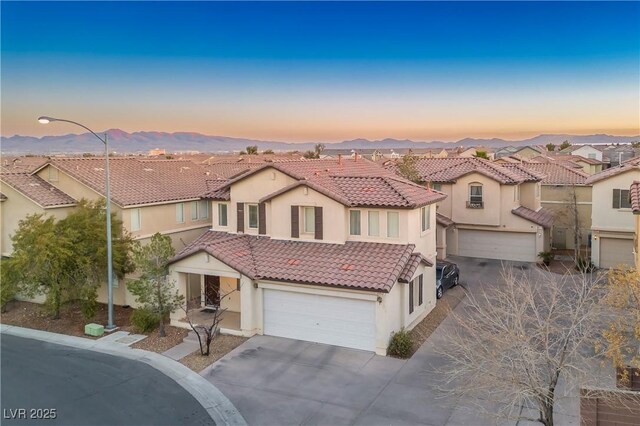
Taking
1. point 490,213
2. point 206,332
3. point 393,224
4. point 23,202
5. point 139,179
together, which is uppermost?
point 139,179

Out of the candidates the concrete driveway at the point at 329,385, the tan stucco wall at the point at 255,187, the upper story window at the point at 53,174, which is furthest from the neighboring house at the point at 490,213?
the upper story window at the point at 53,174

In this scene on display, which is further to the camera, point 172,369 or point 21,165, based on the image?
point 21,165

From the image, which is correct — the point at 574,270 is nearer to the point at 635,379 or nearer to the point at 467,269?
the point at 467,269

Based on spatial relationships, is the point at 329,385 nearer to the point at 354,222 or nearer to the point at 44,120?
the point at 354,222

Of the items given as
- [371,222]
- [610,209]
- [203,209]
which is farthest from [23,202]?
[610,209]

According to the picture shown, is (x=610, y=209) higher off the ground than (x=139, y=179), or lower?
lower

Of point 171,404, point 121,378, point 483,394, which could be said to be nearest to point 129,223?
point 121,378
